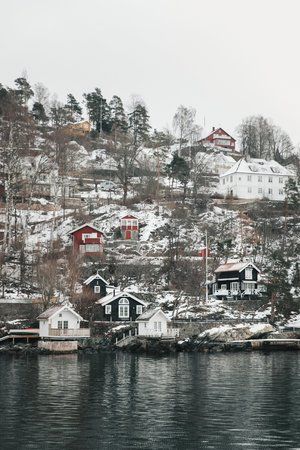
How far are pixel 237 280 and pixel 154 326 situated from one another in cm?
1640

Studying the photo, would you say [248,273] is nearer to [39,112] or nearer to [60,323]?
[60,323]

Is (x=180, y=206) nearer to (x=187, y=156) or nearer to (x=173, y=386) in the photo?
(x=187, y=156)

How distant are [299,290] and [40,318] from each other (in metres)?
29.1

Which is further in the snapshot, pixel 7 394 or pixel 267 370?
pixel 267 370

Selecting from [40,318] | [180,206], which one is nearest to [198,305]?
[40,318]

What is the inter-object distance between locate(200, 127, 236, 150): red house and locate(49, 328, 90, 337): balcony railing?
84.1 m

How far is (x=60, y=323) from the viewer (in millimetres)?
61062

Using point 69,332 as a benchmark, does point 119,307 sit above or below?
above

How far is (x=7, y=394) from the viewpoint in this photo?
3173 cm

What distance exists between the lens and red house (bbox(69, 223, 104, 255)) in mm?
81500

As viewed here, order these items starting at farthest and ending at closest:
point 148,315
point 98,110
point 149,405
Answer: point 98,110, point 148,315, point 149,405

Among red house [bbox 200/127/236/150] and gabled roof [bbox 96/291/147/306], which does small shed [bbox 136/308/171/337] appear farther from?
red house [bbox 200/127/236/150]

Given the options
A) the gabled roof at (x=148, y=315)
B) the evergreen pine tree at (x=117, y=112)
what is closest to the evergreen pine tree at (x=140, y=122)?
the evergreen pine tree at (x=117, y=112)

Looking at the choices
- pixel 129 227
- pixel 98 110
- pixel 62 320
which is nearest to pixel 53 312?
pixel 62 320
